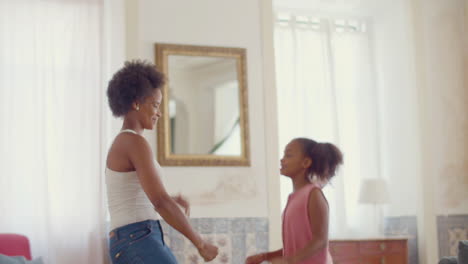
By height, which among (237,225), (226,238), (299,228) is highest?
(299,228)

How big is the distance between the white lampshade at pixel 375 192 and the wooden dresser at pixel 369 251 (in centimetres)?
47

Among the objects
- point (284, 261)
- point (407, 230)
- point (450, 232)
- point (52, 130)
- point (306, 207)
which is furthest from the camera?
point (407, 230)

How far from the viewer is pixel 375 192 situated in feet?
20.2

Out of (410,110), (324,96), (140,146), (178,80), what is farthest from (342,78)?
(140,146)

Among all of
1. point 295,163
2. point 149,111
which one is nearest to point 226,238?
point 295,163

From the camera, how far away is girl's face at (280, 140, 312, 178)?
3.10 m

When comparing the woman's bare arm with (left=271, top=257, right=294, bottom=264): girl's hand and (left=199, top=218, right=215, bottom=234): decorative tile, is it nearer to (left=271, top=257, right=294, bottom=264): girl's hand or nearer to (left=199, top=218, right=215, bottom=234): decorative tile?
(left=271, top=257, right=294, bottom=264): girl's hand

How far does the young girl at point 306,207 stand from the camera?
283 cm

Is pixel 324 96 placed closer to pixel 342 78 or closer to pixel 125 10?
pixel 342 78

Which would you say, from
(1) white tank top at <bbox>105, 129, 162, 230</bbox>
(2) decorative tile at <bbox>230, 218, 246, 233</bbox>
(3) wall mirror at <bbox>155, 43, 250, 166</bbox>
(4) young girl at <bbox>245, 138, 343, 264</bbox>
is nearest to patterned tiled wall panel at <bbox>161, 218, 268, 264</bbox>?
(2) decorative tile at <bbox>230, 218, 246, 233</bbox>

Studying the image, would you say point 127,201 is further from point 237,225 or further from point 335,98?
point 335,98

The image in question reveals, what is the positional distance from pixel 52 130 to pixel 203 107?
1.28 m

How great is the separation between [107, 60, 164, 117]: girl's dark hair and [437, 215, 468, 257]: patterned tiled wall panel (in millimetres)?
4501

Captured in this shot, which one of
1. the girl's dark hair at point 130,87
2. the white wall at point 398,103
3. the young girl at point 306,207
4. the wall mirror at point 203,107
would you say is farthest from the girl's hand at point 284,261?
the white wall at point 398,103
